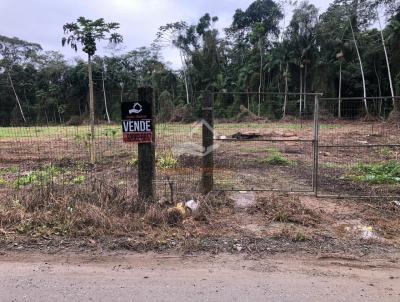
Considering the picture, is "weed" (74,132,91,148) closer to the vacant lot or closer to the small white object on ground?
the vacant lot

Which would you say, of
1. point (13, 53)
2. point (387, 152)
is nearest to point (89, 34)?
point (387, 152)

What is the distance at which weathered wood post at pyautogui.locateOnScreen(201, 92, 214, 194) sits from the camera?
592 centimetres

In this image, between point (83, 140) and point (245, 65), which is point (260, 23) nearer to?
point (245, 65)

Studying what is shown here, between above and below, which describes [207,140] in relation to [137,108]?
below

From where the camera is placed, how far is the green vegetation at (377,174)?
746 cm

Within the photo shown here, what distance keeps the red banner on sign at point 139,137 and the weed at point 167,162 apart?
3.35 meters

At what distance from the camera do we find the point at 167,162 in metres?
9.27

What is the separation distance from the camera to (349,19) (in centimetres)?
3656

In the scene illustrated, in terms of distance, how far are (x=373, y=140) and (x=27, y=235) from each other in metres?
16.1

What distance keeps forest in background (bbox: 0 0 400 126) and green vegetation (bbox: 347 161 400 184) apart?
654 inches

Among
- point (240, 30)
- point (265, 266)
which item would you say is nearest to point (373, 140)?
point (265, 266)

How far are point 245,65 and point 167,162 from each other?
1613 inches

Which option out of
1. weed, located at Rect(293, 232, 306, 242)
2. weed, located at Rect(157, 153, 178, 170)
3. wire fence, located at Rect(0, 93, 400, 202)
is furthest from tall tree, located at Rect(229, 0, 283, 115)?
weed, located at Rect(293, 232, 306, 242)

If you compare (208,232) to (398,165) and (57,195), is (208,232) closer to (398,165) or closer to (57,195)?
(57,195)
